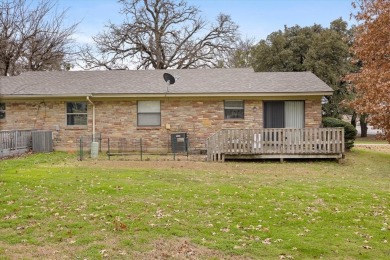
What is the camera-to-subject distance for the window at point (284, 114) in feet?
57.3

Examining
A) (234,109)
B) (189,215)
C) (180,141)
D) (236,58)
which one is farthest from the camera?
(236,58)

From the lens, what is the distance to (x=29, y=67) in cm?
2939

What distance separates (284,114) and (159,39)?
64.7ft

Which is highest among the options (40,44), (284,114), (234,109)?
(40,44)

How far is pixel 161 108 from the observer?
1770 centimetres

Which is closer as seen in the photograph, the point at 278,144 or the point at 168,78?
the point at 278,144

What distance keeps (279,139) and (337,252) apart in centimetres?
982

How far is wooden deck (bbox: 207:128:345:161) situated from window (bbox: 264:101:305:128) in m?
2.77

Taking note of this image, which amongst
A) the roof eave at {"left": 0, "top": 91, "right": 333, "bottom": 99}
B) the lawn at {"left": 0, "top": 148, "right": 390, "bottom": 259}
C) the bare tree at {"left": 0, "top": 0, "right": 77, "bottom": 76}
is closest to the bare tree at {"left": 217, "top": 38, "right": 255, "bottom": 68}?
the bare tree at {"left": 0, "top": 0, "right": 77, "bottom": 76}

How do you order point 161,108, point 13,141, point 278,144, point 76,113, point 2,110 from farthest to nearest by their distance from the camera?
point 2,110 → point 76,113 → point 161,108 → point 13,141 → point 278,144

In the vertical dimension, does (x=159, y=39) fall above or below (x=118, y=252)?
above

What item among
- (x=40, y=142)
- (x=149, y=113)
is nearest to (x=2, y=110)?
(x=40, y=142)

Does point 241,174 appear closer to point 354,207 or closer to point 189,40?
point 354,207

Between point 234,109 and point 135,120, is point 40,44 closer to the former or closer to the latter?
point 135,120
